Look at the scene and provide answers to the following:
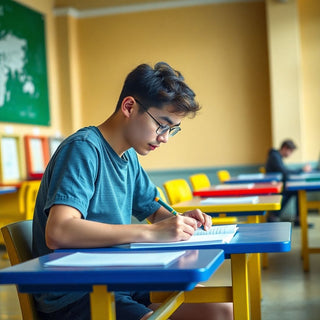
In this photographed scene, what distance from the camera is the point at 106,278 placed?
1.00 metres

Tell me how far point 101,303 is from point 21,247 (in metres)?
0.54

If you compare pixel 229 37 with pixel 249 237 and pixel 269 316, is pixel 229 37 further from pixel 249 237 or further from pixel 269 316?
pixel 249 237

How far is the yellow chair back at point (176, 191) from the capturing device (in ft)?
10.9

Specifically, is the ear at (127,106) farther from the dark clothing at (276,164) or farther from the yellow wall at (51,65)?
the yellow wall at (51,65)

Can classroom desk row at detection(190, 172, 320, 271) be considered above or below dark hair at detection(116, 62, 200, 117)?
below

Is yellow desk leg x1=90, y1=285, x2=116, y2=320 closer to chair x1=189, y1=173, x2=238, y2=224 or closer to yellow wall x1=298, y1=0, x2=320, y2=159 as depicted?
chair x1=189, y1=173, x2=238, y2=224

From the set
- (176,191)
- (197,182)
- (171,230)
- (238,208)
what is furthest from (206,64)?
(171,230)

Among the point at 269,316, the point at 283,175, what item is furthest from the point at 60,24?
the point at 269,316

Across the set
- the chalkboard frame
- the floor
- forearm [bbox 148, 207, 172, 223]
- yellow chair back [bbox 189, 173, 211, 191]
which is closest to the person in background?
yellow chair back [bbox 189, 173, 211, 191]

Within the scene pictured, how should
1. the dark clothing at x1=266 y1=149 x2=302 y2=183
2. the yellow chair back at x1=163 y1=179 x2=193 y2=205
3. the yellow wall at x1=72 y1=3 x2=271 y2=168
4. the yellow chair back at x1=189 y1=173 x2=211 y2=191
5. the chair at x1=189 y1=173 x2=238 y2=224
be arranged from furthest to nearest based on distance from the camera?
1. the yellow wall at x1=72 y1=3 x2=271 y2=168
2. the dark clothing at x1=266 y1=149 x2=302 y2=183
3. the yellow chair back at x1=189 y1=173 x2=211 y2=191
4. the chair at x1=189 y1=173 x2=238 y2=224
5. the yellow chair back at x1=163 y1=179 x2=193 y2=205

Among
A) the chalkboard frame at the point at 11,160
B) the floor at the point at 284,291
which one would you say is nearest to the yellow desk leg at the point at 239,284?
the floor at the point at 284,291

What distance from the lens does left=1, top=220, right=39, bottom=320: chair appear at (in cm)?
144

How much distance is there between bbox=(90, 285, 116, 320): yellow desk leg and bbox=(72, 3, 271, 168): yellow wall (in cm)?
702

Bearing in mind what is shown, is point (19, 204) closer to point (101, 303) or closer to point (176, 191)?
point (176, 191)
